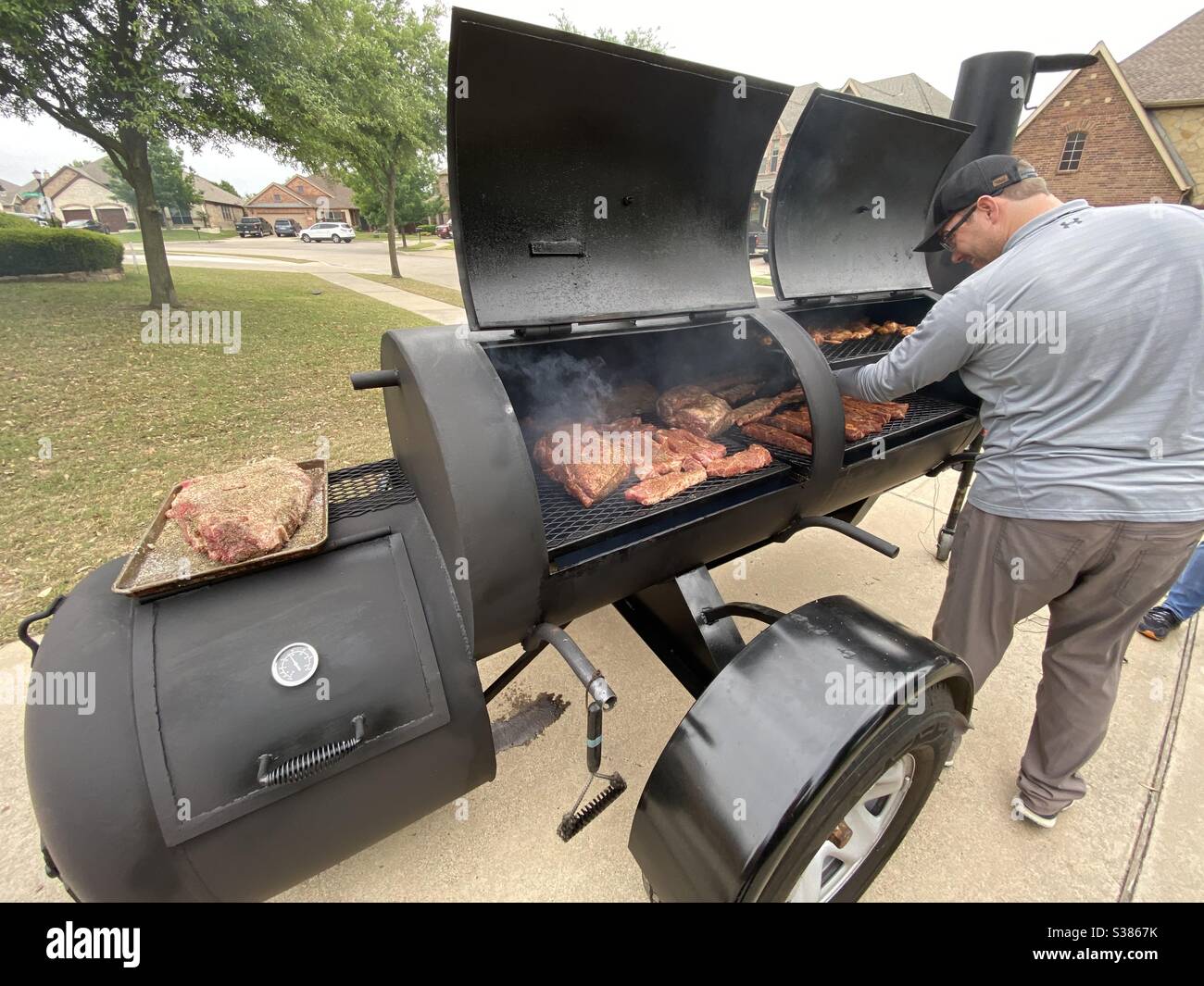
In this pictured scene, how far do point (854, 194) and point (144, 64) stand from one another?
382 inches

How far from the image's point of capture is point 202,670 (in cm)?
116

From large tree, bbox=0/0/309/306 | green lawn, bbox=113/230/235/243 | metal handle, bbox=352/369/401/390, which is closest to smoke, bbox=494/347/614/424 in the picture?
metal handle, bbox=352/369/401/390

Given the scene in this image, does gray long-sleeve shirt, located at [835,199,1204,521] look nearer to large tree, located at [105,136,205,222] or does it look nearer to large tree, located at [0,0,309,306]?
large tree, located at [0,0,309,306]

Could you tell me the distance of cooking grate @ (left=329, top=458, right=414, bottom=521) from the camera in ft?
5.21

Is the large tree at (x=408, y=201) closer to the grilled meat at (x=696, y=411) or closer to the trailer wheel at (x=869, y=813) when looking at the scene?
the grilled meat at (x=696, y=411)

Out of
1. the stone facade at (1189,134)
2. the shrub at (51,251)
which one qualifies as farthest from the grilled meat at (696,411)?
the stone facade at (1189,134)

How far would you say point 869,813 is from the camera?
5.74ft

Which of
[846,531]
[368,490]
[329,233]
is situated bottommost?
[846,531]

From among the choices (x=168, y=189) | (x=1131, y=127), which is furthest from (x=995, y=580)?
(x=168, y=189)


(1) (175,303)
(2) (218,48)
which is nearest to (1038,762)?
(2) (218,48)

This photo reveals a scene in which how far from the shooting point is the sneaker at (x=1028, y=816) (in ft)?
6.34

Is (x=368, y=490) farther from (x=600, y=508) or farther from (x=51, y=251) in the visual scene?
(x=51, y=251)

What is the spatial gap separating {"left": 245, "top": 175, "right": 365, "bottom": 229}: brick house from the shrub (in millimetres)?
52095

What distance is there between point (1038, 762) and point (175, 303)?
12739mm
